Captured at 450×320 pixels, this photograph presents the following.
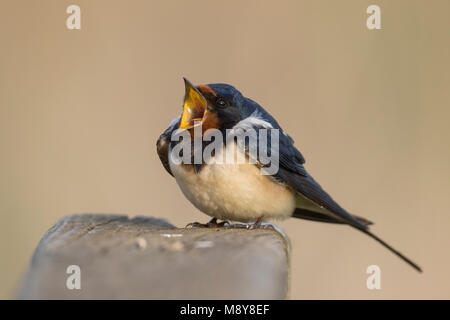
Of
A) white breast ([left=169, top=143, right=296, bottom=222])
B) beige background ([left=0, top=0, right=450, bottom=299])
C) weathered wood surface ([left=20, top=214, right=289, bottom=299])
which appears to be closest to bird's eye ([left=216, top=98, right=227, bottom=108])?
white breast ([left=169, top=143, right=296, bottom=222])

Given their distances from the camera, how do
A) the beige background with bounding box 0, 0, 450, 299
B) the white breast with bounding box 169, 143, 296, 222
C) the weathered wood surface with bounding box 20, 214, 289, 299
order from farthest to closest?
the beige background with bounding box 0, 0, 450, 299 → the white breast with bounding box 169, 143, 296, 222 → the weathered wood surface with bounding box 20, 214, 289, 299

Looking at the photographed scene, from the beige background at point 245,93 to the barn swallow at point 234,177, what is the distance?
122 cm

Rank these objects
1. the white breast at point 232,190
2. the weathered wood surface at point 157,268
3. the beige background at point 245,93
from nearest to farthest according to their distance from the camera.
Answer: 1. the weathered wood surface at point 157,268
2. the white breast at point 232,190
3. the beige background at point 245,93

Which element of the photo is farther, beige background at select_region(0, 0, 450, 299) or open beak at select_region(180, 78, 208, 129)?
beige background at select_region(0, 0, 450, 299)

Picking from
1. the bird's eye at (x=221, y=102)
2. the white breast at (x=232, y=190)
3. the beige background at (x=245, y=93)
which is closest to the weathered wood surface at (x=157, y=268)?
the white breast at (x=232, y=190)

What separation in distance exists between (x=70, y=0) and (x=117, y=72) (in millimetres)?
504

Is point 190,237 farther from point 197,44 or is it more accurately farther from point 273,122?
point 197,44

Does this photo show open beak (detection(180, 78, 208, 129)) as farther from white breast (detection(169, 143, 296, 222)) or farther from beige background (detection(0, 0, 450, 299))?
beige background (detection(0, 0, 450, 299))

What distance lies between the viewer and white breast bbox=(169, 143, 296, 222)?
7.52ft

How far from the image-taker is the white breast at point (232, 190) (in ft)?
7.52

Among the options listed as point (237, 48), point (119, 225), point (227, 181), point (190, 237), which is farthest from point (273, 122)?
point (237, 48)

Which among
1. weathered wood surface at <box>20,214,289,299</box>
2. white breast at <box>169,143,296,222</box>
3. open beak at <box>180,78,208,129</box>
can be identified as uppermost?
open beak at <box>180,78,208,129</box>

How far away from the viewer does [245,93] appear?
3.90 m

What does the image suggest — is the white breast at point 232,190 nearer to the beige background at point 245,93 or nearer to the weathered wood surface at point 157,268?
the weathered wood surface at point 157,268
